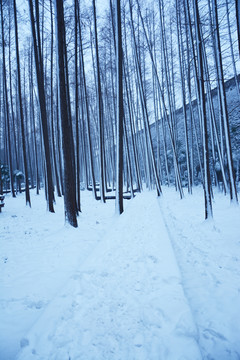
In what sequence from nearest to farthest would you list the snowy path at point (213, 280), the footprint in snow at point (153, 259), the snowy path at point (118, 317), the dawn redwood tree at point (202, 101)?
the snowy path at point (118, 317)
the snowy path at point (213, 280)
the footprint in snow at point (153, 259)
the dawn redwood tree at point (202, 101)

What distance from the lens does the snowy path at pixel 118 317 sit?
1244mm

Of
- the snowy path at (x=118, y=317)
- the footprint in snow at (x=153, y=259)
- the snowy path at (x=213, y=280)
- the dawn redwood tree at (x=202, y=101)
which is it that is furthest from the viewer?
the dawn redwood tree at (x=202, y=101)

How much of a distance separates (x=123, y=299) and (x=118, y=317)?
0.83ft

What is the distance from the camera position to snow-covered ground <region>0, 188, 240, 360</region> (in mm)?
1289

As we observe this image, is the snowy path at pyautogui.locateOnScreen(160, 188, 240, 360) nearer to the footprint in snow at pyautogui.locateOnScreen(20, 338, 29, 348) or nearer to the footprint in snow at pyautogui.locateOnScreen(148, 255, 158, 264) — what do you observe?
the footprint in snow at pyautogui.locateOnScreen(148, 255, 158, 264)

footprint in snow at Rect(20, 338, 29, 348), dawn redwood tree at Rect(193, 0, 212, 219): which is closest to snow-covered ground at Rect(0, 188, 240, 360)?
footprint in snow at Rect(20, 338, 29, 348)

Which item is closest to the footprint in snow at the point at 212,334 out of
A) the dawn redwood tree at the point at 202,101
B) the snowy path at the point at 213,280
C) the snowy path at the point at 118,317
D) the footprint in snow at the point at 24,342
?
the snowy path at the point at 213,280

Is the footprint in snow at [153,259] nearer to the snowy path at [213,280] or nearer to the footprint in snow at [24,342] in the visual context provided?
the snowy path at [213,280]

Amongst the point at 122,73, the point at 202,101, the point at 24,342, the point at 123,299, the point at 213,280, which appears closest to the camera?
the point at 24,342

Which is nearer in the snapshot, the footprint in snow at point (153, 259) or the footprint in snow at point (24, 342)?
the footprint in snow at point (24, 342)

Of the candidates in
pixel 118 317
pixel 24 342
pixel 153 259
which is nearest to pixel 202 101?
pixel 153 259

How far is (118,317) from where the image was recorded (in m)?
1.57

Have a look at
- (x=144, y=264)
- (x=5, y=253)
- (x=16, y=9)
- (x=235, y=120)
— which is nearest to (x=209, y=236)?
(x=144, y=264)

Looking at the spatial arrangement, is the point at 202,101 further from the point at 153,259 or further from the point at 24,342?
the point at 24,342
